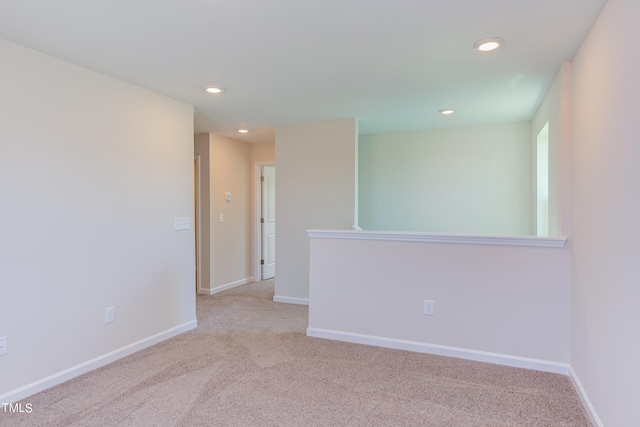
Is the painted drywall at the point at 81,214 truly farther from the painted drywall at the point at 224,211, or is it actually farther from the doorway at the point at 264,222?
the doorway at the point at 264,222

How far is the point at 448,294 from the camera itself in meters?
3.02

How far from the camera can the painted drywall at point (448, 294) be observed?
→ 273cm

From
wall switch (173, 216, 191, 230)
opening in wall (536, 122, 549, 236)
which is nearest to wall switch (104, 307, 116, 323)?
wall switch (173, 216, 191, 230)

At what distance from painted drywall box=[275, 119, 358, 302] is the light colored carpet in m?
1.50

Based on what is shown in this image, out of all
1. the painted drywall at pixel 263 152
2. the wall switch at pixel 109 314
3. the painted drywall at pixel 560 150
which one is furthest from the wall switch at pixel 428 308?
the painted drywall at pixel 263 152

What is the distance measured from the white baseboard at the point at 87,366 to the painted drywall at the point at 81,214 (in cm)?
2

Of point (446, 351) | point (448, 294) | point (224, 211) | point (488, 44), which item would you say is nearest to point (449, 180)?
point (448, 294)

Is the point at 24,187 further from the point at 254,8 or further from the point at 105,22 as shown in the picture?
the point at 254,8

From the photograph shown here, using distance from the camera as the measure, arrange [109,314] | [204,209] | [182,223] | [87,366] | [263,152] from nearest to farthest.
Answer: [87,366] < [109,314] < [182,223] < [204,209] < [263,152]

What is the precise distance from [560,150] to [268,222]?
445 centimetres

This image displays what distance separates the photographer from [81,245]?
2736 millimetres

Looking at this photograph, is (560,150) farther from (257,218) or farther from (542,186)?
(257,218)

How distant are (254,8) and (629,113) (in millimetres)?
1885

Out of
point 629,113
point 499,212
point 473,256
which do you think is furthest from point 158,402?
point 499,212
